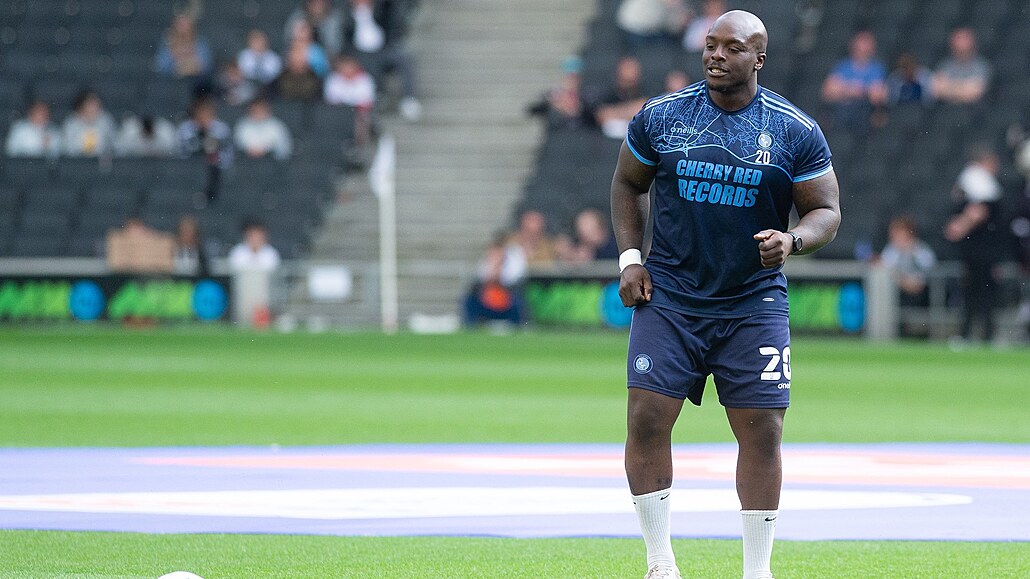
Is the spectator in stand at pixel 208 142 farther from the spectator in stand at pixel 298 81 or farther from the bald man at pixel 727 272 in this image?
the bald man at pixel 727 272

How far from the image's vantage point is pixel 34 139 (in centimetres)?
2939

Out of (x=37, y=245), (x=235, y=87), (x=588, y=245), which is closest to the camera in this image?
(x=588, y=245)

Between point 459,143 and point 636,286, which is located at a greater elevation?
point 459,143

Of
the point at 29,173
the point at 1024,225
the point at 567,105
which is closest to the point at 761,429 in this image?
the point at 1024,225

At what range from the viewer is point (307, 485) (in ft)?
32.5

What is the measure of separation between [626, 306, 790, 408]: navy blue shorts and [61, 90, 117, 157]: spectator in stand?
23717 mm

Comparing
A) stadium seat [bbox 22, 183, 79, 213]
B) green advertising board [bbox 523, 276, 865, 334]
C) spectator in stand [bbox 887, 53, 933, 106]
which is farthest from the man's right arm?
stadium seat [bbox 22, 183, 79, 213]

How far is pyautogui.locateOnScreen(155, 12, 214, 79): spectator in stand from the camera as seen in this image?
30547 millimetres

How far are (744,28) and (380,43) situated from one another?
24.8m

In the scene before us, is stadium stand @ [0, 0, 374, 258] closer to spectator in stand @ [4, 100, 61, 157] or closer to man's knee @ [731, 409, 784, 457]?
spectator in stand @ [4, 100, 61, 157]

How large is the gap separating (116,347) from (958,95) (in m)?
12.1

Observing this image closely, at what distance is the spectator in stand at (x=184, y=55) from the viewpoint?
100 feet

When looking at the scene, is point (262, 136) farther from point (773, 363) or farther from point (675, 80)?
point (773, 363)

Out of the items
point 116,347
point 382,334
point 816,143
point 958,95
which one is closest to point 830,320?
point 958,95
